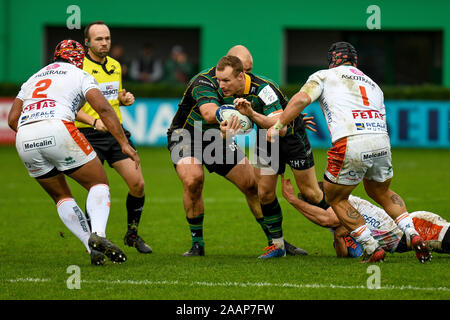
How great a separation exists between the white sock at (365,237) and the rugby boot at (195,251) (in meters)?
1.84

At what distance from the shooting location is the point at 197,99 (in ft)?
26.2

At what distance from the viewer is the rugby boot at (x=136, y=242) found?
857cm

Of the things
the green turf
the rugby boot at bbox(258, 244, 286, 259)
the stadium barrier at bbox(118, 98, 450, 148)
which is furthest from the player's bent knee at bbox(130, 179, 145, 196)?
the stadium barrier at bbox(118, 98, 450, 148)

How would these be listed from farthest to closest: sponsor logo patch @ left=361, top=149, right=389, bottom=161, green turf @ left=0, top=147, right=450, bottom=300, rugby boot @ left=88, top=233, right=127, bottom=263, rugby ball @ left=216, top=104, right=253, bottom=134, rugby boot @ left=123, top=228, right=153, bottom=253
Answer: rugby boot @ left=123, top=228, right=153, bottom=253, rugby ball @ left=216, top=104, right=253, bottom=134, sponsor logo patch @ left=361, top=149, right=389, bottom=161, rugby boot @ left=88, top=233, right=127, bottom=263, green turf @ left=0, top=147, right=450, bottom=300

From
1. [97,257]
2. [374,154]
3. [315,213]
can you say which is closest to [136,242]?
[97,257]

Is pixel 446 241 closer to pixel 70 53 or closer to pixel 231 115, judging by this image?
pixel 231 115

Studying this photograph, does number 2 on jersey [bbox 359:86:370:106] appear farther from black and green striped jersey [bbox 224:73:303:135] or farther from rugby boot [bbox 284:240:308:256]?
rugby boot [bbox 284:240:308:256]

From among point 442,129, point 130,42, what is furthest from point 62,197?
point 130,42

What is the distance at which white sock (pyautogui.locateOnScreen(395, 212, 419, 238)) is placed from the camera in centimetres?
722

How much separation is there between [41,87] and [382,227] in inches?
143

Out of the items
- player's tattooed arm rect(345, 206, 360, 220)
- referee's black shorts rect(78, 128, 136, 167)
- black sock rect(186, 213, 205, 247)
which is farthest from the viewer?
referee's black shorts rect(78, 128, 136, 167)

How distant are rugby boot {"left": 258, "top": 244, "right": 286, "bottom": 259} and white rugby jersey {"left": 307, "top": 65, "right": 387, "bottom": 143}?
156 centimetres

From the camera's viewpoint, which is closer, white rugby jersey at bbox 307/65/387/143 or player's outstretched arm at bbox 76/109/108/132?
white rugby jersey at bbox 307/65/387/143

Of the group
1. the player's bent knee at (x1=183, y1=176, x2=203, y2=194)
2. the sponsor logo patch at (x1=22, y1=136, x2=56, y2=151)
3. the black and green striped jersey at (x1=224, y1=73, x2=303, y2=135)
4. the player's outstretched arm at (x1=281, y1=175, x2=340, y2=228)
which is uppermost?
the black and green striped jersey at (x1=224, y1=73, x2=303, y2=135)
